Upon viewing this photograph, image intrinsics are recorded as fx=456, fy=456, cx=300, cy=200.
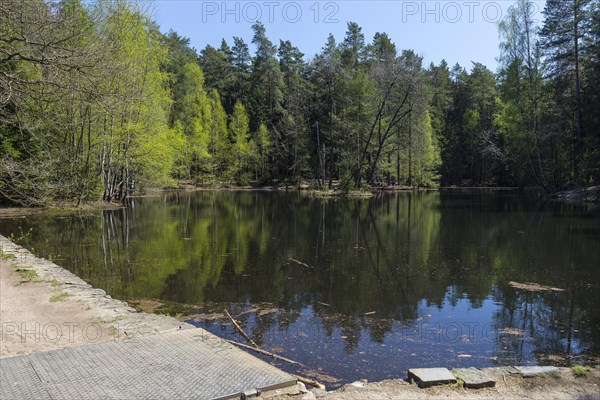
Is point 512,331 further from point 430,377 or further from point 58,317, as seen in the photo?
point 58,317

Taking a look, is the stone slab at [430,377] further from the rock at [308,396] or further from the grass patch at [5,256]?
the grass patch at [5,256]

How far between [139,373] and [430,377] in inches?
117

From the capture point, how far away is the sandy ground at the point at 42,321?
558 cm

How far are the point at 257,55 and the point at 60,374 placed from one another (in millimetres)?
64672

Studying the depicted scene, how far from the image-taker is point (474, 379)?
15.6ft

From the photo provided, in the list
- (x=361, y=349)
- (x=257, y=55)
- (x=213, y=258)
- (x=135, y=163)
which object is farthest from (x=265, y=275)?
(x=257, y=55)

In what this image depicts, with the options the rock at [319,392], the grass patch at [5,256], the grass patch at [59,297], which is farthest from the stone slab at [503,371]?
the grass patch at [5,256]

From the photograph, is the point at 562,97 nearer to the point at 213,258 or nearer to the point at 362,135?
the point at 362,135

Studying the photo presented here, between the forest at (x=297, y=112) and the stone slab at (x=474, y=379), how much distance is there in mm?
7604

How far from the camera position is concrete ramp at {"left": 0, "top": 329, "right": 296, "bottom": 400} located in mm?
4141

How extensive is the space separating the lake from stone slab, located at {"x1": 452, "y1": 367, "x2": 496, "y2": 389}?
934mm

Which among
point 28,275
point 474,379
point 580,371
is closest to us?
point 474,379

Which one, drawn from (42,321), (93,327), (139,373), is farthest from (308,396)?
(42,321)

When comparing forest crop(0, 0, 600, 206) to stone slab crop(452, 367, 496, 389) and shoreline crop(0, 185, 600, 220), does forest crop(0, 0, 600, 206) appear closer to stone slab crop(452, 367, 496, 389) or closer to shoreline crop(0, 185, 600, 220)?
shoreline crop(0, 185, 600, 220)
